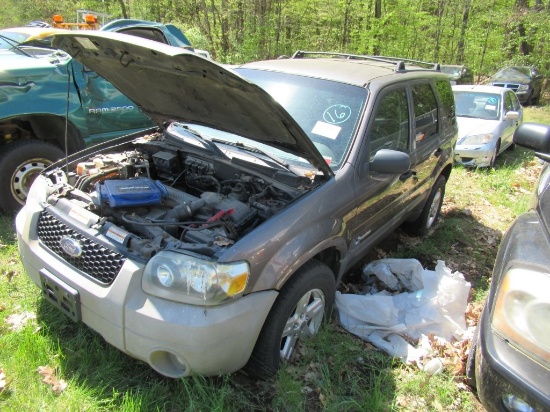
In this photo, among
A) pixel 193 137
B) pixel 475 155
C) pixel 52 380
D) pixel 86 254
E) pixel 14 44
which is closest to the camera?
pixel 86 254

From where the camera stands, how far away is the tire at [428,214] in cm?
468

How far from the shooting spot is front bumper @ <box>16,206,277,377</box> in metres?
1.99

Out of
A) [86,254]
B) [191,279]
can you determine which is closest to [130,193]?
[86,254]

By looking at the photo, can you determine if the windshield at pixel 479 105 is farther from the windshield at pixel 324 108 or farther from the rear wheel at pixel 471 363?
the rear wheel at pixel 471 363

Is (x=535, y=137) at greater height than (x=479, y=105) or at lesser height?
greater

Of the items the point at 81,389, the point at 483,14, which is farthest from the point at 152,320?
the point at 483,14

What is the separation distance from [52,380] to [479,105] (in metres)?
9.28

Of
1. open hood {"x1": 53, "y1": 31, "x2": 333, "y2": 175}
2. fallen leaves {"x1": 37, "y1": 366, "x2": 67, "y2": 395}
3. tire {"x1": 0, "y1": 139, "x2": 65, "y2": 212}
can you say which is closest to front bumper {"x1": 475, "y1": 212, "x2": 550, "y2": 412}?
open hood {"x1": 53, "y1": 31, "x2": 333, "y2": 175}

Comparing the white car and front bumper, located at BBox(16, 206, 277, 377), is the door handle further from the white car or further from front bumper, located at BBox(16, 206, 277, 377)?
the white car

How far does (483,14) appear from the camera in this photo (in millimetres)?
19828

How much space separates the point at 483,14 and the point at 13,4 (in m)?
23.2

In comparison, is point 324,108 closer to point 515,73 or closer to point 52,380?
point 52,380

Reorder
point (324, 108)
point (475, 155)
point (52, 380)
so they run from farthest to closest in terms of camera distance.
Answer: point (475, 155) < point (324, 108) < point (52, 380)

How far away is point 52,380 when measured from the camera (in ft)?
7.80
